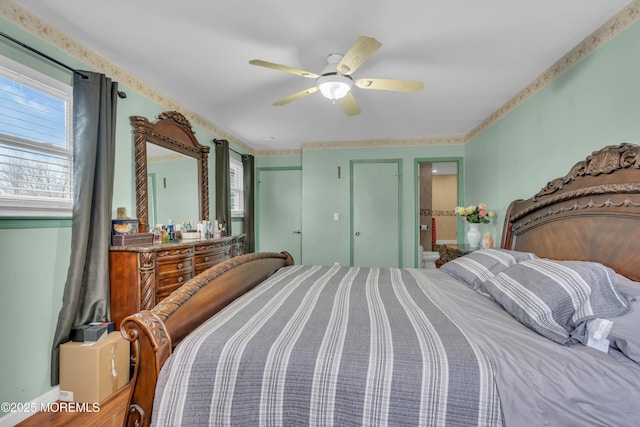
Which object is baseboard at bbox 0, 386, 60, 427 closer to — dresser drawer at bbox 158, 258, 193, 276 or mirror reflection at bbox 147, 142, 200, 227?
dresser drawer at bbox 158, 258, 193, 276

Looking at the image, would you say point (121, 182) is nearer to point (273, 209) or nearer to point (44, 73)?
point (44, 73)

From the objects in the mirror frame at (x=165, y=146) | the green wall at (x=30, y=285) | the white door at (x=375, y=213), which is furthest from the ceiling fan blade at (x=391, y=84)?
the white door at (x=375, y=213)

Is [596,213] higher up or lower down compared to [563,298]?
higher up

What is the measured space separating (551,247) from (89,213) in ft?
10.4

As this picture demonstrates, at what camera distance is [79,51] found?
1854mm

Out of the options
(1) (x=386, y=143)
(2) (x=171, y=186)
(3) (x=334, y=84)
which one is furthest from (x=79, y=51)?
(1) (x=386, y=143)

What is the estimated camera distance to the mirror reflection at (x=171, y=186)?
2.49 metres

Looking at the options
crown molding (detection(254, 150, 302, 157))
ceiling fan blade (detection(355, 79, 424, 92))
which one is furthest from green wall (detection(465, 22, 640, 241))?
crown molding (detection(254, 150, 302, 157))

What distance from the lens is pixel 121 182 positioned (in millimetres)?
2193

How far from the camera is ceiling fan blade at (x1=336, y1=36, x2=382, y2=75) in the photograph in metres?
1.44

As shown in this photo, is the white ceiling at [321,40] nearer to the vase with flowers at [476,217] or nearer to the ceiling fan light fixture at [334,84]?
the ceiling fan light fixture at [334,84]

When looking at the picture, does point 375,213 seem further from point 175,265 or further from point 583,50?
point 175,265

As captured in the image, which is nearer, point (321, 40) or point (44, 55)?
point (44, 55)

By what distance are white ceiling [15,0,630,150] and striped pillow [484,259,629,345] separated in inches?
58.7
